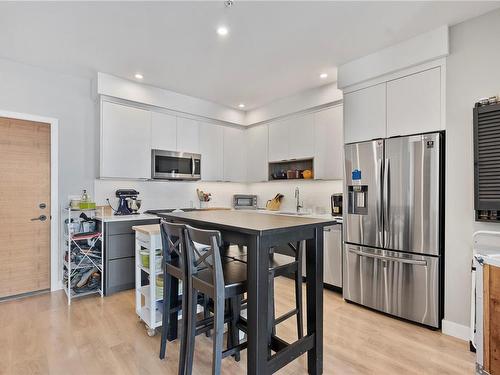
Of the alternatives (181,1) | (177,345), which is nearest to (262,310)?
(177,345)

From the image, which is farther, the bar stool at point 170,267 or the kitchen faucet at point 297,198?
Result: the kitchen faucet at point 297,198

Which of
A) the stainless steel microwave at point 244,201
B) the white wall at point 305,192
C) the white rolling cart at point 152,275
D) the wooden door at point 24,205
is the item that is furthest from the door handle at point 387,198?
the wooden door at point 24,205

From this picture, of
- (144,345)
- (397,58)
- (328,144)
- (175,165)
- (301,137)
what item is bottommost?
(144,345)

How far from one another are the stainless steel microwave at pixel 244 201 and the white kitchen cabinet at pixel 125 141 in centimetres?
176

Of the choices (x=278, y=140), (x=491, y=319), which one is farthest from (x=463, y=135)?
(x=278, y=140)

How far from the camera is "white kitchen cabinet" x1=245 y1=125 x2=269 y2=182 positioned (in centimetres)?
483

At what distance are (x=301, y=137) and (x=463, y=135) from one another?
213 centimetres

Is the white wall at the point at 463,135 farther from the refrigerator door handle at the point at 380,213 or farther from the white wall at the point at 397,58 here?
the refrigerator door handle at the point at 380,213

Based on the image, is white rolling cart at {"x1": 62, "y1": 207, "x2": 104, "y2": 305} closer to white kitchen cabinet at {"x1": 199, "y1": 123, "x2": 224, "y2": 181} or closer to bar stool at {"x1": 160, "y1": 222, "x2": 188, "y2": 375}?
bar stool at {"x1": 160, "y1": 222, "x2": 188, "y2": 375}

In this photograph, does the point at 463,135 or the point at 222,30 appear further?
the point at 222,30

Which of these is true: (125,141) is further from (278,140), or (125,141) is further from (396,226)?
(396,226)

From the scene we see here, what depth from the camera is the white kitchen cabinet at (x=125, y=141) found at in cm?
359

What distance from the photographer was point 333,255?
138 inches

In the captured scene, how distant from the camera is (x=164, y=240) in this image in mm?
2053
